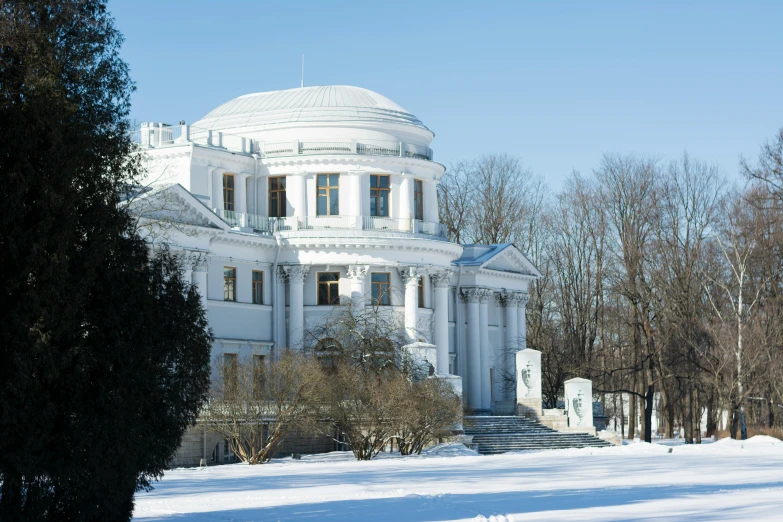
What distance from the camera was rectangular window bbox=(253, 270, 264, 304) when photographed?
46.1m

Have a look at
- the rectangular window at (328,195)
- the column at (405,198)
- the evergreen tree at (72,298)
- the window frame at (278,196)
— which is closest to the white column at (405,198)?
the column at (405,198)

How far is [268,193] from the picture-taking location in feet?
156

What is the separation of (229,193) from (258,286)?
152 inches

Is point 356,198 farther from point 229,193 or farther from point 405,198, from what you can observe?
point 229,193

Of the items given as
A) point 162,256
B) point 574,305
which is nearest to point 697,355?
point 574,305

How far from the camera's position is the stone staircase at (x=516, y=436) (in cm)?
3872

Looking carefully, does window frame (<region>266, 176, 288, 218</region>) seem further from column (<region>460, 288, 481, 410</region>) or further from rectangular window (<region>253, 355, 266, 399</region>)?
rectangular window (<region>253, 355, 266, 399</region>)

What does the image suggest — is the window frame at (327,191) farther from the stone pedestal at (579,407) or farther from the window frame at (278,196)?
the stone pedestal at (579,407)

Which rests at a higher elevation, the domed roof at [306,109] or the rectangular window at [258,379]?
the domed roof at [306,109]

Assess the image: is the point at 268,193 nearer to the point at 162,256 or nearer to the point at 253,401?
the point at 253,401

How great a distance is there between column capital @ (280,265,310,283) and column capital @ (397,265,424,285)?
3705 mm

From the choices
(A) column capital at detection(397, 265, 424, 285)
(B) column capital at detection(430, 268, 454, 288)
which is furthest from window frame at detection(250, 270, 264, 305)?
(B) column capital at detection(430, 268, 454, 288)

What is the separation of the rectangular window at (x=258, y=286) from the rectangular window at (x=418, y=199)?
22.5 feet

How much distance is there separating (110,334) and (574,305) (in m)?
49.7
